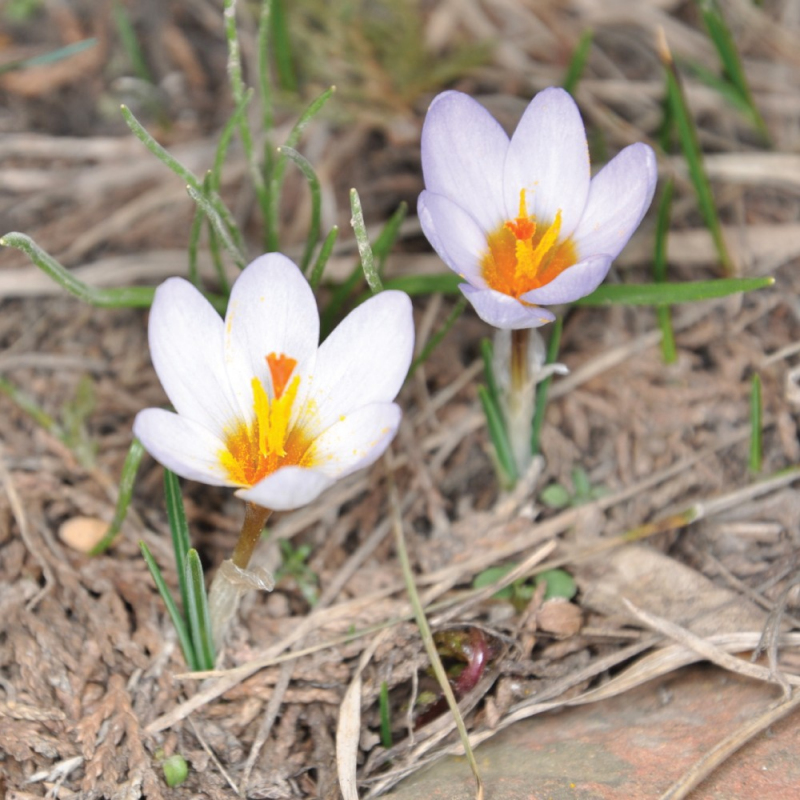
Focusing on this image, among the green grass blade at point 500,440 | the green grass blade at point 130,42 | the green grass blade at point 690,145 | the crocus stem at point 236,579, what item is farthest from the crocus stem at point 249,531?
the green grass blade at point 130,42

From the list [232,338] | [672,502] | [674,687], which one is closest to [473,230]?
[232,338]

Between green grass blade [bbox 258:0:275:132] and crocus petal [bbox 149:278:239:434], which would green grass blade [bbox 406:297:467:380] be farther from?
green grass blade [bbox 258:0:275:132]

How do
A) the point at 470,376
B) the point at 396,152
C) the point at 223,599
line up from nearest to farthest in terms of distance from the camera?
the point at 223,599
the point at 470,376
the point at 396,152

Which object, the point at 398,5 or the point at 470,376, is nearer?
the point at 470,376

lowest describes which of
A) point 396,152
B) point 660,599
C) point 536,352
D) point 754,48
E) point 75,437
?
point 660,599

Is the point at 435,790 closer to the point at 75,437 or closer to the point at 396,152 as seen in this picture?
the point at 75,437

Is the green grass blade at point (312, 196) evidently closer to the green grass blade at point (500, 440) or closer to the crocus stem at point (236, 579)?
the green grass blade at point (500, 440)
